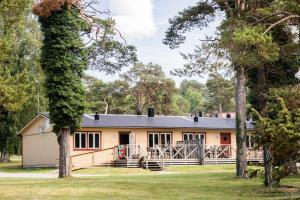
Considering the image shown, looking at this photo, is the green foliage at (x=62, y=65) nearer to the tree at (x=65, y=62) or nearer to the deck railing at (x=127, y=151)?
the tree at (x=65, y=62)

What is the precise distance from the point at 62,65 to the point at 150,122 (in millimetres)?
17935

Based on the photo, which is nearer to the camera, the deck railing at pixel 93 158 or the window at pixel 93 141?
the deck railing at pixel 93 158

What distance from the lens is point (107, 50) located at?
82.9ft

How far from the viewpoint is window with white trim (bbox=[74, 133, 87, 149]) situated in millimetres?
37000

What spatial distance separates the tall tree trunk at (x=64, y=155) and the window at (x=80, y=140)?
1357 cm

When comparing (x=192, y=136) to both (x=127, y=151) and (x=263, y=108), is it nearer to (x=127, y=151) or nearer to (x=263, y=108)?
(x=127, y=151)

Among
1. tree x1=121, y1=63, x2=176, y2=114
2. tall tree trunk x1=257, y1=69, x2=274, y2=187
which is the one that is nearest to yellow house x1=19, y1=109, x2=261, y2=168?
A: tall tree trunk x1=257, y1=69, x2=274, y2=187

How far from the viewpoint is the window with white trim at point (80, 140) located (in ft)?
121

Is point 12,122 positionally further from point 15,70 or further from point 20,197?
point 20,197

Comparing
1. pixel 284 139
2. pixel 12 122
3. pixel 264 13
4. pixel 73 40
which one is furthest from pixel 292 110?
pixel 12 122

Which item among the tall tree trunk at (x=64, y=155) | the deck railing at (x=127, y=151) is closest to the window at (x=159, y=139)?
the deck railing at (x=127, y=151)

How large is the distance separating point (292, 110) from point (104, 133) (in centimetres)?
2564

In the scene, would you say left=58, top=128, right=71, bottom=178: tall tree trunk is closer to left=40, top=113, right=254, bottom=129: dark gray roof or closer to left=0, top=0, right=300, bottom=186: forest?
left=0, top=0, right=300, bottom=186: forest

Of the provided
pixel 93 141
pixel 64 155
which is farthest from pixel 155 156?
pixel 64 155
